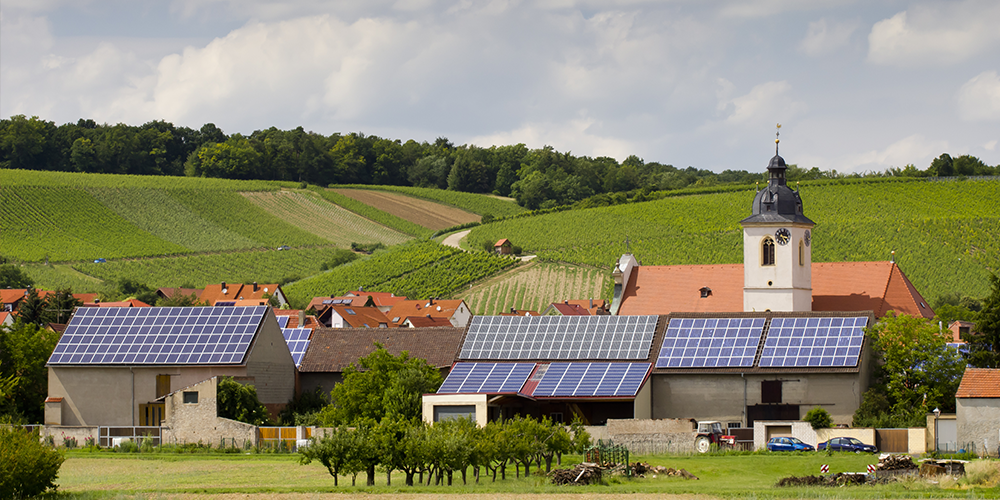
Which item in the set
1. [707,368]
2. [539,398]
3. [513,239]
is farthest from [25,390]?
[513,239]

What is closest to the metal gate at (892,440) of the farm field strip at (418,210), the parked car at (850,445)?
the parked car at (850,445)

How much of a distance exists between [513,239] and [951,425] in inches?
3762

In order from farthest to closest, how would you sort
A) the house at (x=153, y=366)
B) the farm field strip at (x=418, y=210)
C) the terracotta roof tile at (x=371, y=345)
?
the farm field strip at (x=418, y=210)
the terracotta roof tile at (x=371, y=345)
the house at (x=153, y=366)

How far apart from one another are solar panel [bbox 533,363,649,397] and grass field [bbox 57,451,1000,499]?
8599 millimetres

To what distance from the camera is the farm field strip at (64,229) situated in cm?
14138

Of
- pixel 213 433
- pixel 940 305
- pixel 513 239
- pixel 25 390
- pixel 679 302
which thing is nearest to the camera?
pixel 213 433

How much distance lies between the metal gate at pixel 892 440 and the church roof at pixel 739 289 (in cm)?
2028

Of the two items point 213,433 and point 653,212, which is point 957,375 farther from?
point 653,212

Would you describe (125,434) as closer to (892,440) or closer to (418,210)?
(892,440)

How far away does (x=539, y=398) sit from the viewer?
52438mm

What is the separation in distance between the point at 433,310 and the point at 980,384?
64.5 metres

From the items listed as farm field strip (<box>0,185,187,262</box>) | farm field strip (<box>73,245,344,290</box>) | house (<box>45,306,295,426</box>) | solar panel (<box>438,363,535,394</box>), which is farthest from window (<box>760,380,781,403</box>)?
farm field strip (<box>0,185,187,262</box>)

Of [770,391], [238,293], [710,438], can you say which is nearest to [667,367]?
[770,391]

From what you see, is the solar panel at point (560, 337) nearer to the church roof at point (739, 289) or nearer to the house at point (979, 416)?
A: the church roof at point (739, 289)
